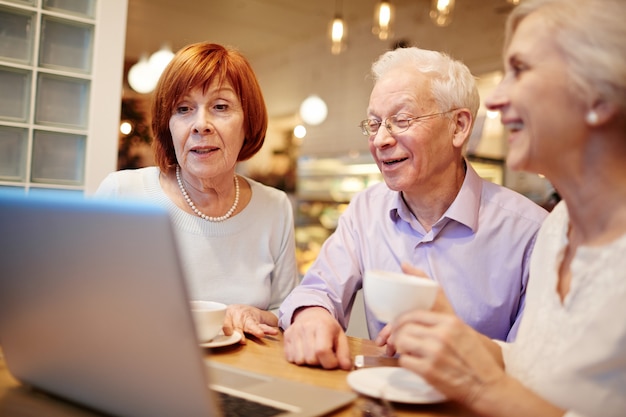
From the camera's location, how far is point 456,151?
1.73m

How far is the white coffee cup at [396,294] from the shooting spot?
812mm

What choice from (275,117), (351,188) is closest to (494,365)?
(351,188)

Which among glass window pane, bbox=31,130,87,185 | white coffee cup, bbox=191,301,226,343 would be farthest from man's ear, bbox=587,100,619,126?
glass window pane, bbox=31,130,87,185

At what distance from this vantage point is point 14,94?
262cm

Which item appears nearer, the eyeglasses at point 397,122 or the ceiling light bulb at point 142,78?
the eyeglasses at point 397,122

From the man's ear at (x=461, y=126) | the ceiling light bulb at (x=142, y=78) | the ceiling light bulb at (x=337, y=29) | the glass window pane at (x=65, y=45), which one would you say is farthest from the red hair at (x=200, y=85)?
the ceiling light bulb at (x=142, y=78)

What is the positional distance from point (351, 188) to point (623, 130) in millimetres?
5489

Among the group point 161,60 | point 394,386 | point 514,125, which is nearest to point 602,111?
point 514,125

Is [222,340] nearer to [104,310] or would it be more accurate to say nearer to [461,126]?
[104,310]

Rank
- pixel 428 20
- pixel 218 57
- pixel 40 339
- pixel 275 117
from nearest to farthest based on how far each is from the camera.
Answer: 1. pixel 40 339
2. pixel 218 57
3. pixel 428 20
4. pixel 275 117

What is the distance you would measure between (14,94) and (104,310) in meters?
2.36

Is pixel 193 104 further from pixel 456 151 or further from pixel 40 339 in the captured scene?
pixel 40 339

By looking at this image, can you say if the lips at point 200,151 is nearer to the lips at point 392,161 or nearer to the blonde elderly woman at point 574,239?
the lips at point 392,161

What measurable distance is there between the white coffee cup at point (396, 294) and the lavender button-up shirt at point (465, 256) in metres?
0.62
